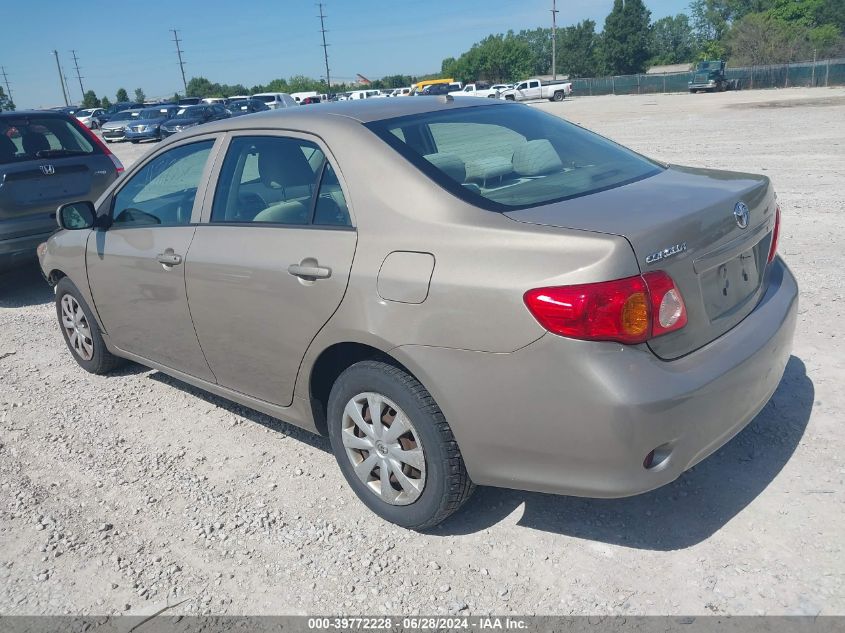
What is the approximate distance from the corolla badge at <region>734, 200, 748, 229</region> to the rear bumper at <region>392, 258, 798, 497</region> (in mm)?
408

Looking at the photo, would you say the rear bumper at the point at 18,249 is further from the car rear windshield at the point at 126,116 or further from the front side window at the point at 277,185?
the car rear windshield at the point at 126,116

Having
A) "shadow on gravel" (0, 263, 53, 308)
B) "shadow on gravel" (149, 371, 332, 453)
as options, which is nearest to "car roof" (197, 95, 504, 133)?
"shadow on gravel" (149, 371, 332, 453)

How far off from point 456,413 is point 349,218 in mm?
960

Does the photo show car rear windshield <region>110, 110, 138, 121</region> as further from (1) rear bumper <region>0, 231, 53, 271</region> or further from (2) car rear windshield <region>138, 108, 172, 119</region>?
(1) rear bumper <region>0, 231, 53, 271</region>

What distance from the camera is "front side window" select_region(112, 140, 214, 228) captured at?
13.2 ft

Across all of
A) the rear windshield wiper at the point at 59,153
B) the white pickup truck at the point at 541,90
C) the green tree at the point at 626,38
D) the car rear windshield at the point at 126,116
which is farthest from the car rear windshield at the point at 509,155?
the green tree at the point at 626,38

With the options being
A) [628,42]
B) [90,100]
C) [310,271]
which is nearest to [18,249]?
[310,271]

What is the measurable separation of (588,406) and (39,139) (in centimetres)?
716

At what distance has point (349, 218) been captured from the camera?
3.09m

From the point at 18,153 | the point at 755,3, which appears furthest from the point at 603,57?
the point at 18,153

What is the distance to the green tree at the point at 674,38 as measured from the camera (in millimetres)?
126500

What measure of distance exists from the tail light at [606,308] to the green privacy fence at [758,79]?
46971 mm

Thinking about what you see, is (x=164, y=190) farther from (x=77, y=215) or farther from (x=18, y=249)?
(x=18, y=249)

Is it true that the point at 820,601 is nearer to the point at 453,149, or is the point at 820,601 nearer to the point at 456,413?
the point at 456,413
